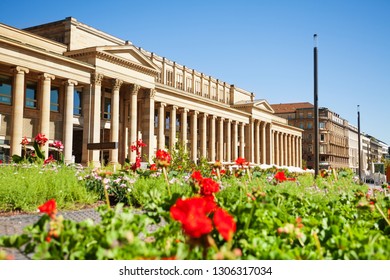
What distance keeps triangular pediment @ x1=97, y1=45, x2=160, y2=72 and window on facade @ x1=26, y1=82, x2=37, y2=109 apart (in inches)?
292

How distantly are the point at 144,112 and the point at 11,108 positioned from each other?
50.5 feet

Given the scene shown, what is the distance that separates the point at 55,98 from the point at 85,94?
12.0 feet

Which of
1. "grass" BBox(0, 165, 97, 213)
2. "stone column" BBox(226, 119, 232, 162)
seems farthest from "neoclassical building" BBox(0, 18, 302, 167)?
"grass" BBox(0, 165, 97, 213)

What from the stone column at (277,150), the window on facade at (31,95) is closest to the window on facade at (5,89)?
the window on facade at (31,95)

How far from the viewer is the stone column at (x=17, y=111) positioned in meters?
32.4

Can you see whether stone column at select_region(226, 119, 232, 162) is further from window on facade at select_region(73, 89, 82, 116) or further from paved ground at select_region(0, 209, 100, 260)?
paved ground at select_region(0, 209, 100, 260)

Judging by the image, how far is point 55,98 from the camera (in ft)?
134

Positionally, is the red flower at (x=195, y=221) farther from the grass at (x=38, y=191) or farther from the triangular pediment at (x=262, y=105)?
the triangular pediment at (x=262, y=105)

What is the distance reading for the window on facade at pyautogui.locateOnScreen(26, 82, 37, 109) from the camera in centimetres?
3800

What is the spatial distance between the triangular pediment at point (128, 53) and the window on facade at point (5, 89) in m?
8.88

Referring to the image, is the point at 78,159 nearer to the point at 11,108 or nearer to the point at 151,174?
the point at 11,108

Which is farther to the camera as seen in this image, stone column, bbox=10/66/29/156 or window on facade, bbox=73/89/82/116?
window on facade, bbox=73/89/82/116

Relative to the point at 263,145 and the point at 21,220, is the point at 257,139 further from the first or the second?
the point at 21,220

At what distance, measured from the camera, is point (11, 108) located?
35.4 meters
